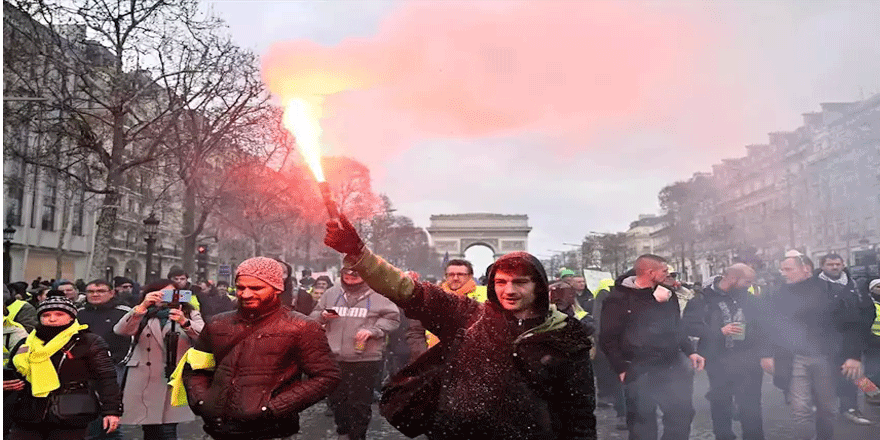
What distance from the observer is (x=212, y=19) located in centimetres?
1744

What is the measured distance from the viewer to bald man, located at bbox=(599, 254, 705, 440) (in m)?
4.90

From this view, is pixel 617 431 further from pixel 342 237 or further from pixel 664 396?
pixel 342 237

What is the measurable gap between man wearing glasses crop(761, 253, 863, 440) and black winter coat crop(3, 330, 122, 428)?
200 inches

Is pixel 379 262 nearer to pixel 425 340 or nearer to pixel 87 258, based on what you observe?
pixel 425 340

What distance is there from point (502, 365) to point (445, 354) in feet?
0.71

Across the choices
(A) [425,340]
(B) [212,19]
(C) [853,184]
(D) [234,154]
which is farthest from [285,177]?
(A) [425,340]

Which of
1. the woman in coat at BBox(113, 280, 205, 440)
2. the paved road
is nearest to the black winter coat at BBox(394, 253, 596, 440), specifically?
the woman in coat at BBox(113, 280, 205, 440)

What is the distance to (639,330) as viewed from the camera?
16.1ft

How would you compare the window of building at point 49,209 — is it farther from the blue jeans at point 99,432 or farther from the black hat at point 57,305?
the black hat at point 57,305

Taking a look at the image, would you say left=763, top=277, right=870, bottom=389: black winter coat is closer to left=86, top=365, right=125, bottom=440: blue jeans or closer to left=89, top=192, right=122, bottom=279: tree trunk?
left=86, top=365, right=125, bottom=440: blue jeans

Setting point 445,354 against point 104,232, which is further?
point 104,232

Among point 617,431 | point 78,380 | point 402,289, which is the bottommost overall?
point 617,431

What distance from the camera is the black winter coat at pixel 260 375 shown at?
3.05m

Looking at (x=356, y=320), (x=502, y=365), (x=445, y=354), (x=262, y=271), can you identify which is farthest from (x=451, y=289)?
(x=502, y=365)
